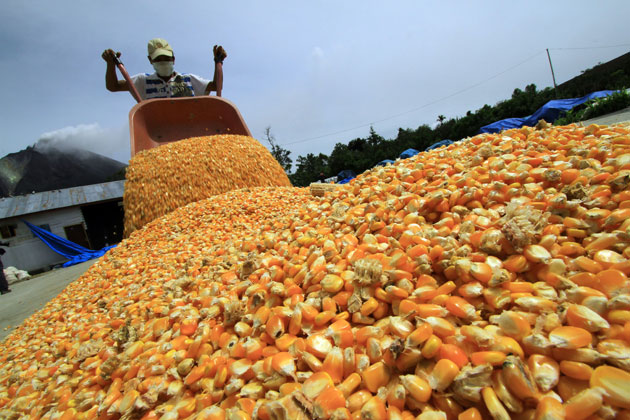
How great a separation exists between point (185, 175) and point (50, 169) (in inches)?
2610

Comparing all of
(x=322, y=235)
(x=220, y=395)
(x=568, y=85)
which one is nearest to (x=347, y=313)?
(x=220, y=395)

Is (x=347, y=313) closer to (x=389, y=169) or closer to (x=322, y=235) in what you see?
(x=322, y=235)

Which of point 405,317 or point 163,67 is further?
point 163,67

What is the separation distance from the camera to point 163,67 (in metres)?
7.02

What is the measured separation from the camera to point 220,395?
121 centimetres

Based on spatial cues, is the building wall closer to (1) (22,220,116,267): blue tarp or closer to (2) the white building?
(2) the white building

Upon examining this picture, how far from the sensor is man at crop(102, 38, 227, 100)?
6.59 metres

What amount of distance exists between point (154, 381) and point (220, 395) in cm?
38

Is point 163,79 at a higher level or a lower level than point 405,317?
higher

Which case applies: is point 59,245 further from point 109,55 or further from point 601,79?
point 601,79

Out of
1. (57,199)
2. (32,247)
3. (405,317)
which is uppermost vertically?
(57,199)

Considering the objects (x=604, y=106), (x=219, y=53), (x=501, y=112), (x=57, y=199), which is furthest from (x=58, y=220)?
(x=501, y=112)

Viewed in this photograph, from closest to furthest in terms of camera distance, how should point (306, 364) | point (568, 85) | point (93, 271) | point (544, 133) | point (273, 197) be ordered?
1. point (306, 364)
2. point (544, 133)
3. point (93, 271)
4. point (273, 197)
5. point (568, 85)

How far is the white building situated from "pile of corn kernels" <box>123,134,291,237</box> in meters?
11.9
